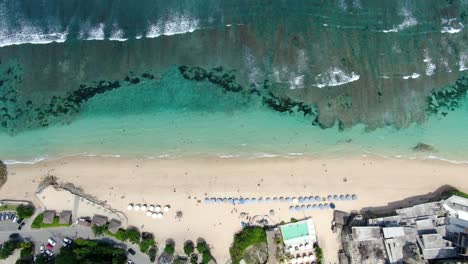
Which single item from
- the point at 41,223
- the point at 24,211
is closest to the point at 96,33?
the point at 24,211

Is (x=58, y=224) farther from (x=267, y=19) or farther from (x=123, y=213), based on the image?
(x=267, y=19)

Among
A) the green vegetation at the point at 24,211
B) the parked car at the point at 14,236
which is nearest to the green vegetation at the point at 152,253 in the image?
the green vegetation at the point at 24,211

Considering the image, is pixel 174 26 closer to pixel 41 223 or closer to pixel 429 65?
pixel 41 223

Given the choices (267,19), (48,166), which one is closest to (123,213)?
(48,166)

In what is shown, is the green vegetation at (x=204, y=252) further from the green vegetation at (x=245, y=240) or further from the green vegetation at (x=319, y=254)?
the green vegetation at (x=319, y=254)

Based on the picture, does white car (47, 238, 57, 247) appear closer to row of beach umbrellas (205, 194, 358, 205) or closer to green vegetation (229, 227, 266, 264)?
row of beach umbrellas (205, 194, 358, 205)

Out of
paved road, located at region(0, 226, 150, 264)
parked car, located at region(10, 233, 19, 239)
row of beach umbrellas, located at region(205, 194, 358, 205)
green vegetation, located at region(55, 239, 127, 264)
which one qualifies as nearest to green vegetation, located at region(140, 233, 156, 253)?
paved road, located at region(0, 226, 150, 264)

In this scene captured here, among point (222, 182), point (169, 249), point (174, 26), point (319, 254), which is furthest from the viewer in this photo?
point (174, 26)
